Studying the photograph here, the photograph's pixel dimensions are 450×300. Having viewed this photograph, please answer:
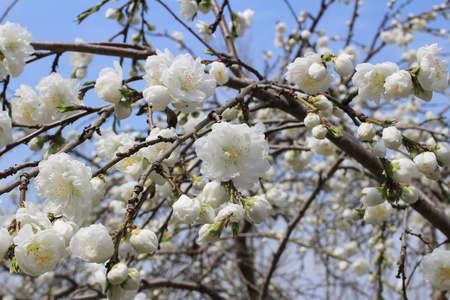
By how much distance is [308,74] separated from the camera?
148cm

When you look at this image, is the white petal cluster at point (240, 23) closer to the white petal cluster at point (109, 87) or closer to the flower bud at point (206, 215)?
the white petal cluster at point (109, 87)

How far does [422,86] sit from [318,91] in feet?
1.16

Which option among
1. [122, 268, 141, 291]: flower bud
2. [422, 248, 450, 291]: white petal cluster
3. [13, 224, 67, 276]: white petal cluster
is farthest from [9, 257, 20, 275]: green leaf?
[422, 248, 450, 291]: white petal cluster

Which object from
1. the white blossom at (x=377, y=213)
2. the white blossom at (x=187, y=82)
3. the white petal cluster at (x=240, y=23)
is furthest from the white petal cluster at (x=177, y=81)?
the white petal cluster at (x=240, y=23)

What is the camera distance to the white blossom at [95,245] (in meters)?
0.87

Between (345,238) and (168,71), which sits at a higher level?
(345,238)

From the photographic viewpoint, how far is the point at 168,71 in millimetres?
1199

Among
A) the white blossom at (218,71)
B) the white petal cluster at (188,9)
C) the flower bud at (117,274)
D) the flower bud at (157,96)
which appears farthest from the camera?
the white petal cluster at (188,9)

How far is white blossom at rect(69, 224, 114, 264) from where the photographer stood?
A: 2.86ft

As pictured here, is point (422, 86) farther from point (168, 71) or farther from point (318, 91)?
point (168, 71)

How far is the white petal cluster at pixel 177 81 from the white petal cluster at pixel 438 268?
1.06 metres

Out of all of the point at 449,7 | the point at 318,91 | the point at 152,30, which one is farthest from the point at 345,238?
the point at 318,91

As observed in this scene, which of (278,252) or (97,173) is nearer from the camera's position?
(97,173)

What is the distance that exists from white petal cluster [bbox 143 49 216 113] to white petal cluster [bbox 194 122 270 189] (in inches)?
8.8
